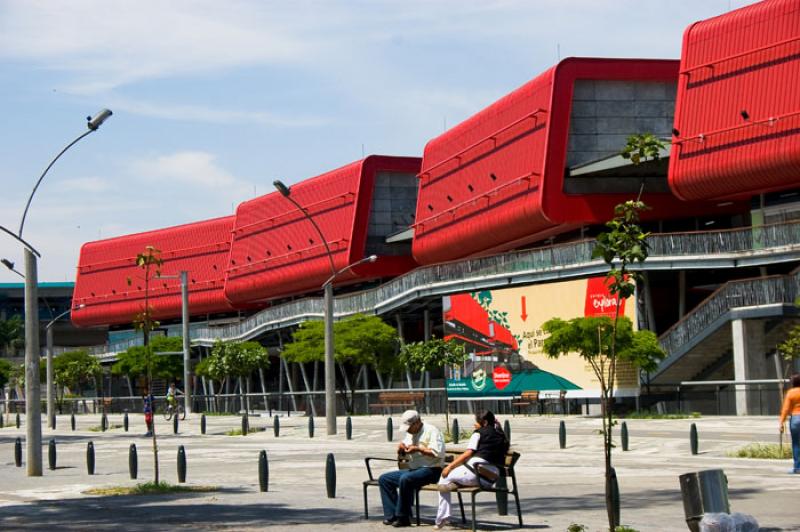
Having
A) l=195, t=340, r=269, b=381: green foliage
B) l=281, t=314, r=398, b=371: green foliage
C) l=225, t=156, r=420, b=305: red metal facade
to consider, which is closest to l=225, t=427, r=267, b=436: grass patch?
l=281, t=314, r=398, b=371: green foliage

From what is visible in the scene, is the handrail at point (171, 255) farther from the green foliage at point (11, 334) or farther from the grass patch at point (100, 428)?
the grass patch at point (100, 428)

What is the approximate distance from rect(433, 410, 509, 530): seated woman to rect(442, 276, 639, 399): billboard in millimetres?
34723

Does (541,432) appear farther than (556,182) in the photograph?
No

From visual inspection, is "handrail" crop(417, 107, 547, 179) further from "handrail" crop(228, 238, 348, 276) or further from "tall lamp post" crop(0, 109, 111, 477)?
"tall lamp post" crop(0, 109, 111, 477)

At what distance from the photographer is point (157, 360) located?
90.4 m

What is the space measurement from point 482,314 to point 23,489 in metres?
38.6

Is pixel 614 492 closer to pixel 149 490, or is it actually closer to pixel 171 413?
pixel 149 490

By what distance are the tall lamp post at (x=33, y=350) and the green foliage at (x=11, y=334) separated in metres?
116

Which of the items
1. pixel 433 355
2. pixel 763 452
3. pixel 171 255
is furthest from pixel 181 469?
pixel 171 255

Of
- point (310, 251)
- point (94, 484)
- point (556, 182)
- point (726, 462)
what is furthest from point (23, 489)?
point (310, 251)

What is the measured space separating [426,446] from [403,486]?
1.94 ft

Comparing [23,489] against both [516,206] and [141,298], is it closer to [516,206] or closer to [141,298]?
[516,206]

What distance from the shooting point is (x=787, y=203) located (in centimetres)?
5334

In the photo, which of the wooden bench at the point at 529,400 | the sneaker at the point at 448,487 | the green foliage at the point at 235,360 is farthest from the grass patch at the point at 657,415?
the green foliage at the point at 235,360
